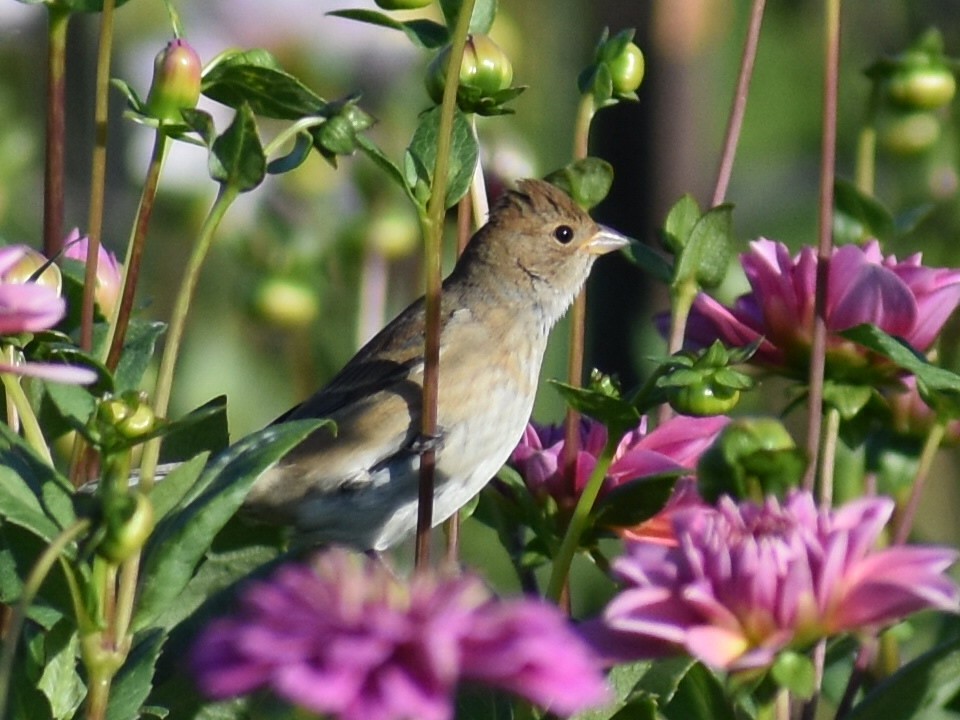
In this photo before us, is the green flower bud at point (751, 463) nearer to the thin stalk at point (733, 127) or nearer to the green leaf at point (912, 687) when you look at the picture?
the green leaf at point (912, 687)

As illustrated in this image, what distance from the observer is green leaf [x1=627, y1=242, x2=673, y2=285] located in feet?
5.20

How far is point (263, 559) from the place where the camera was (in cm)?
151

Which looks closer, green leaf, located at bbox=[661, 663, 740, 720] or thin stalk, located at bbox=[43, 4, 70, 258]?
green leaf, located at bbox=[661, 663, 740, 720]

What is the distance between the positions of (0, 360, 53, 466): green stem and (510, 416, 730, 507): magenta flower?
1.45 ft

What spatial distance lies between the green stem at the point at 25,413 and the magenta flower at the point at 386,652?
0.51 m

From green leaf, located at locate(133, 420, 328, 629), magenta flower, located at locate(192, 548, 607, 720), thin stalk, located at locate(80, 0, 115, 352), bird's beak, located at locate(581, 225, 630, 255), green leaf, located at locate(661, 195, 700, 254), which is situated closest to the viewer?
magenta flower, located at locate(192, 548, 607, 720)

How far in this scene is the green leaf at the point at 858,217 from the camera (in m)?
1.82

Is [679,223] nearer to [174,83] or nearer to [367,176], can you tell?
[174,83]

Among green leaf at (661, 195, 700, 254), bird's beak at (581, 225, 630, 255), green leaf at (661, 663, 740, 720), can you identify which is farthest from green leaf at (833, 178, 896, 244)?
bird's beak at (581, 225, 630, 255)

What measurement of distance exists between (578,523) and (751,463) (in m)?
0.16

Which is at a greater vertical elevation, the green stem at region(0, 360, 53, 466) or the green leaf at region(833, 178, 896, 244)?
the green leaf at region(833, 178, 896, 244)

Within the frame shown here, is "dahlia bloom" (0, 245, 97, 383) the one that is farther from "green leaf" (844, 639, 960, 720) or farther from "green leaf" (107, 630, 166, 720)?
"green leaf" (844, 639, 960, 720)

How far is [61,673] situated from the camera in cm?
134

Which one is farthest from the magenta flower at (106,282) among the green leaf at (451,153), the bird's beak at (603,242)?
the bird's beak at (603,242)
